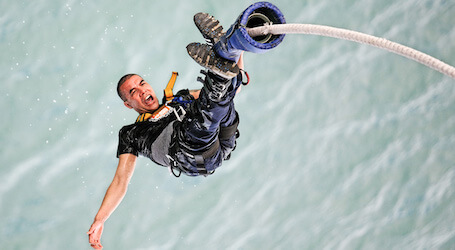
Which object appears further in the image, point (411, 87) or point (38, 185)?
point (411, 87)

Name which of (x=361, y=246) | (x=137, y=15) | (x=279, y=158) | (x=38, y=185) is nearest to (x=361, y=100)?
(x=279, y=158)

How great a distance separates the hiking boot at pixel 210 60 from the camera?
1.87 m

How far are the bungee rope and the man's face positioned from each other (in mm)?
1202

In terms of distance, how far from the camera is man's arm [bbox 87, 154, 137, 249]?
2619 mm

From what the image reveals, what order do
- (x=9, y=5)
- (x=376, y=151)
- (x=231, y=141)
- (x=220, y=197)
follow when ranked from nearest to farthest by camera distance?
(x=231, y=141) < (x=9, y=5) < (x=220, y=197) < (x=376, y=151)

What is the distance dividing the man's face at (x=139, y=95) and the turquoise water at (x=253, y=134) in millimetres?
1318

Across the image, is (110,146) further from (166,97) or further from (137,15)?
(166,97)

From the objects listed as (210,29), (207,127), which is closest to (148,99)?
(207,127)

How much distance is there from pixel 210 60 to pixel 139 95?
1035 mm

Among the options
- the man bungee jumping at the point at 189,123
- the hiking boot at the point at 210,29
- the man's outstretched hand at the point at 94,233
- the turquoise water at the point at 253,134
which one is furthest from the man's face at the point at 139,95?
the turquoise water at the point at 253,134

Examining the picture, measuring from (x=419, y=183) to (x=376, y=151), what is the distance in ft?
1.78

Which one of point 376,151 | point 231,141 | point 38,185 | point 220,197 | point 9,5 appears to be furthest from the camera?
point 376,151

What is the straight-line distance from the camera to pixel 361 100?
191 inches

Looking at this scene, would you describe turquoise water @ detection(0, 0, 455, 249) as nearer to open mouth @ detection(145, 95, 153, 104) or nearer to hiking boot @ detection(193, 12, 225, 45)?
open mouth @ detection(145, 95, 153, 104)
